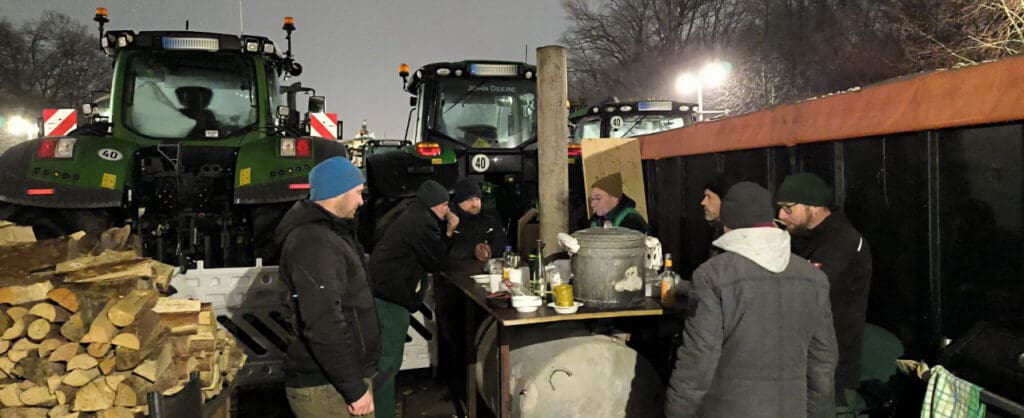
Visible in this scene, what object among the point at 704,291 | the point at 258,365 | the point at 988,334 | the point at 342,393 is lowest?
the point at 258,365

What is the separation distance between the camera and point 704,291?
3004mm

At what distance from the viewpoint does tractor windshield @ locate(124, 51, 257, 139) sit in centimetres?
729

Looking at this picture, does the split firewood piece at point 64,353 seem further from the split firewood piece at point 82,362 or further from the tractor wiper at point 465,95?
the tractor wiper at point 465,95

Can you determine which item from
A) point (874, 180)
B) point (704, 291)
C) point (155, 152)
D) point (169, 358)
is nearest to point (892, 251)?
point (874, 180)

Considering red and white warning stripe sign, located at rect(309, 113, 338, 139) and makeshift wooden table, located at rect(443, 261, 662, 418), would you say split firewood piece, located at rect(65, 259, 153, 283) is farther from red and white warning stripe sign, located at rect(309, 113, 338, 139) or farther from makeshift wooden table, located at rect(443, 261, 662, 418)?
red and white warning stripe sign, located at rect(309, 113, 338, 139)

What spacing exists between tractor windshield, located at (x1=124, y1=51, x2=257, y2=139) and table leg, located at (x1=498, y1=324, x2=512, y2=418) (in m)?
4.80

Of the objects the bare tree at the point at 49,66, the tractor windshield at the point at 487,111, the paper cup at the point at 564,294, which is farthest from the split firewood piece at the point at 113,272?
the bare tree at the point at 49,66

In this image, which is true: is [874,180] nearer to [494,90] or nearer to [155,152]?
[494,90]

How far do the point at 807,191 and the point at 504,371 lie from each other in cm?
200

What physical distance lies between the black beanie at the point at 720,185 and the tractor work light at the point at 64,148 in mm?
5902

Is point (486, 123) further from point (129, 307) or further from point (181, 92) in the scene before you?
point (129, 307)

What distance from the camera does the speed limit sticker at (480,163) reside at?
9.02 meters

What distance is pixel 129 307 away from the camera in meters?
3.59

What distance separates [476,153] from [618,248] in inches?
208
